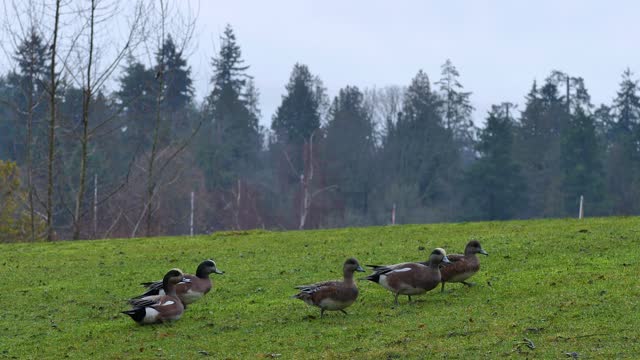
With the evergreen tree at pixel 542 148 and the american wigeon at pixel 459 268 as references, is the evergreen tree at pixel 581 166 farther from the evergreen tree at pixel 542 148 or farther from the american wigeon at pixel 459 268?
the american wigeon at pixel 459 268

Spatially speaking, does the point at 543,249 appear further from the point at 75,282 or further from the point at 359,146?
the point at 359,146

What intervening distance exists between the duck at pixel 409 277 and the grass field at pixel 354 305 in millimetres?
344

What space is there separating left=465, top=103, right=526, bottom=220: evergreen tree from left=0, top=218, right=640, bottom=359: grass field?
64133mm

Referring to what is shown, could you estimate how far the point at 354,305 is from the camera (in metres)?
17.2

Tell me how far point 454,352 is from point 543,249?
29.5 feet

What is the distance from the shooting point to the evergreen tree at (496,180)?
90.4 metres

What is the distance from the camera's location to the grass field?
13.8m

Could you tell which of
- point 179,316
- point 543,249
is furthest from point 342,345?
point 543,249

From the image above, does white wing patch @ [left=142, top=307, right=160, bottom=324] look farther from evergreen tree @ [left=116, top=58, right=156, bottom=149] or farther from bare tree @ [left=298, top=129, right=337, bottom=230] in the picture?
evergreen tree @ [left=116, top=58, right=156, bottom=149]

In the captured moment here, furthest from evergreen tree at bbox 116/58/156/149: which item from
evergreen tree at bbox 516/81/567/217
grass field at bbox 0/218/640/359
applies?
grass field at bbox 0/218/640/359

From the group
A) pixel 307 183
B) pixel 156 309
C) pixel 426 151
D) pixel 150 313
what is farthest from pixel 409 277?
pixel 426 151

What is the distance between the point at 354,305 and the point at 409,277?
1510 millimetres

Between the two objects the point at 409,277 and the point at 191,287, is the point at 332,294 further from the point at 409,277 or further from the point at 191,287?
the point at 191,287

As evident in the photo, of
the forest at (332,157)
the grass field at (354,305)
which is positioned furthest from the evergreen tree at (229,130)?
the grass field at (354,305)
